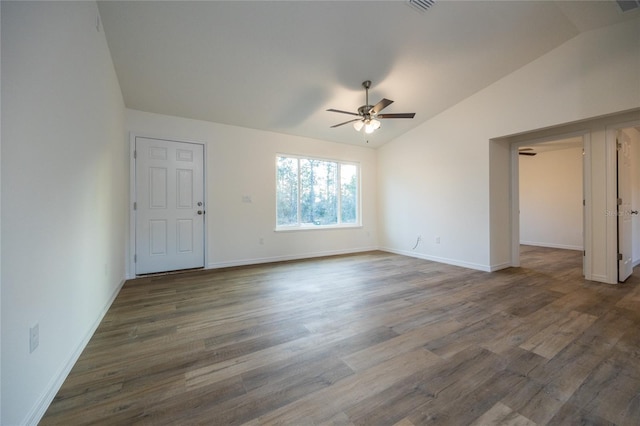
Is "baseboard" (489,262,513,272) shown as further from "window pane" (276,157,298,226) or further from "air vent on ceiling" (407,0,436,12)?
"air vent on ceiling" (407,0,436,12)

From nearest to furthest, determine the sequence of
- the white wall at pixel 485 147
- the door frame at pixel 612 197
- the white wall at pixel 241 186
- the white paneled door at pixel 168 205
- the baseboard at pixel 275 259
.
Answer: the white wall at pixel 485 147
the door frame at pixel 612 197
the white paneled door at pixel 168 205
the white wall at pixel 241 186
the baseboard at pixel 275 259

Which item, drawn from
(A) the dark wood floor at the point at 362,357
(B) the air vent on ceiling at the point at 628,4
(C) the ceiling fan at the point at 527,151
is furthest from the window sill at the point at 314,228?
(B) the air vent on ceiling at the point at 628,4

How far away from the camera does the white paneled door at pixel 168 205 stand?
3965 millimetres

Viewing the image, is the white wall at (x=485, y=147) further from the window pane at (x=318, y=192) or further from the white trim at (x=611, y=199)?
the window pane at (x=318, y=192)

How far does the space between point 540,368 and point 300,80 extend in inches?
150

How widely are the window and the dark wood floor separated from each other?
7.28ft

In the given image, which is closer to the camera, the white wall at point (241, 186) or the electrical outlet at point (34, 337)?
the electrical outlet at point (34, 337)

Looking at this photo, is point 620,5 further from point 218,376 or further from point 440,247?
point 218,376

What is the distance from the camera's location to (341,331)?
2.20 metres

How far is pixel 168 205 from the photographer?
13.6ft

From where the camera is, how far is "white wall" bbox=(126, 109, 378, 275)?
4.28m

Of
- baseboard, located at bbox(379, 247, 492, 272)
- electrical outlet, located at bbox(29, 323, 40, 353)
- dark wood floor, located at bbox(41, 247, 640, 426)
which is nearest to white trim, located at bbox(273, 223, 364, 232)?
baseboard, located at bbox(379, 247, 492, 272)

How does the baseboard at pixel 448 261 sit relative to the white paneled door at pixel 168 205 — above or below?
below

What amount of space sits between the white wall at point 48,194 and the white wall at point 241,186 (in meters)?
1.75
